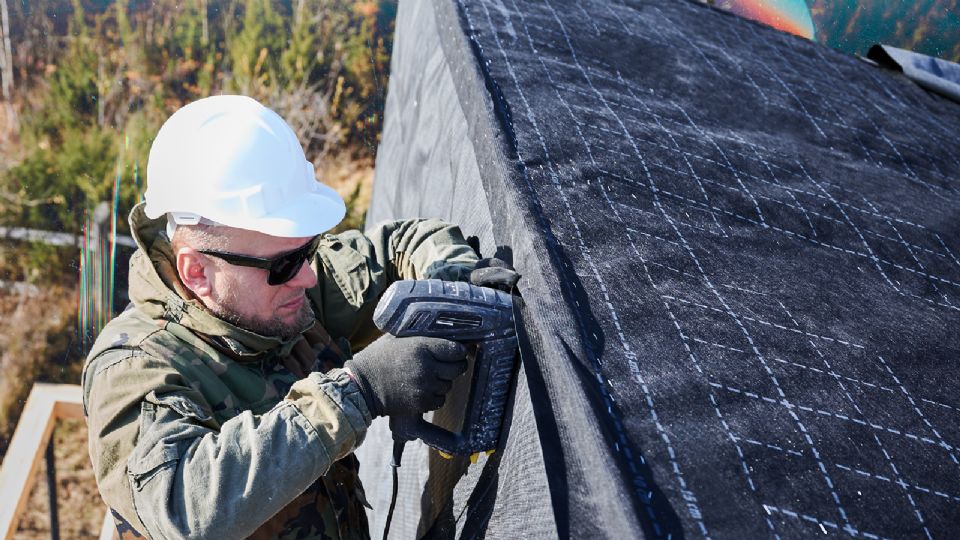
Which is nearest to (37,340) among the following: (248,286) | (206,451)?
(248,286)

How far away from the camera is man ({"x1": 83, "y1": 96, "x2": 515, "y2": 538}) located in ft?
5.29

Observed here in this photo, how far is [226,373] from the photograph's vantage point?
2.02 meters

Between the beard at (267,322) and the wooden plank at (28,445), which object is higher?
the beard at (267,322)

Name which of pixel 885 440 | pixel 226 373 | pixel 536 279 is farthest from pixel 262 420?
pixel 885 440

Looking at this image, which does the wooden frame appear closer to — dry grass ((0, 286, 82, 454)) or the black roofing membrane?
dry grass ((0, 286, 82, 454))

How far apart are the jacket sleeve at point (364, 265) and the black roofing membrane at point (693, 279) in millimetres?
165

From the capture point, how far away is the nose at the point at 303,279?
6.72 feet

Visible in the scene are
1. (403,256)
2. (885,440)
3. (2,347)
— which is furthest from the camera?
(2,347)

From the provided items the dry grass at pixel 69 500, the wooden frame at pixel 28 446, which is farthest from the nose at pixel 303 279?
the dry grass at pixel 69 500

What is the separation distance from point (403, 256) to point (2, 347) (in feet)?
16.7

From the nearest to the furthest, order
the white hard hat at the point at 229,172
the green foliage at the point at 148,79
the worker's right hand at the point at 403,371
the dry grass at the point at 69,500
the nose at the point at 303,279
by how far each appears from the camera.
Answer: the worker's right hand at the point at 403,371 → the white hard hat at the point at 229,172 → the nose at the point at 303,279 → the dry grass at the point at 69,500 → the green foliage at the point at 148,79

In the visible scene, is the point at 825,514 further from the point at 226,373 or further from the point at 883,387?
the point at 226,373

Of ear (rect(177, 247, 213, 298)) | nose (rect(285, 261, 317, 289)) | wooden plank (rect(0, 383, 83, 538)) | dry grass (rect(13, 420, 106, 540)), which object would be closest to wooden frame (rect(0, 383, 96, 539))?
wooden plank (rect(0, 383, 83, 538))

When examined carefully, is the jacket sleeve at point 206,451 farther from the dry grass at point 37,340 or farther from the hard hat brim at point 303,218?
the dry grass at point 37,340
